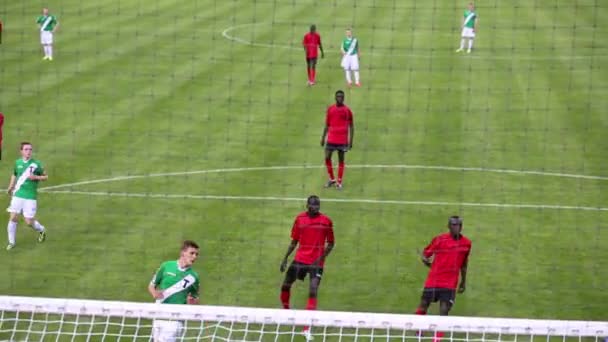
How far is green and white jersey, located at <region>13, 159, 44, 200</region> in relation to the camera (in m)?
19.2

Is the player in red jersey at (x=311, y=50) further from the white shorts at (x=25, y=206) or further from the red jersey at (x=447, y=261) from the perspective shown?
the red jersey at (x=447, y=261)

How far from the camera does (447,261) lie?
15430 millimetres

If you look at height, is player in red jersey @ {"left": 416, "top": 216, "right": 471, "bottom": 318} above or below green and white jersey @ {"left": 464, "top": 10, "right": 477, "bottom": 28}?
below

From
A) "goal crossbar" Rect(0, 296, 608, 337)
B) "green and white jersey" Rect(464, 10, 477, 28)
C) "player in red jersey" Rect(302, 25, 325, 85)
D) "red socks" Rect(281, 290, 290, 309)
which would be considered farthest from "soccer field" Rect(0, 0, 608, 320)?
"goal crossbar" Rect(0, 296, 608, 337)

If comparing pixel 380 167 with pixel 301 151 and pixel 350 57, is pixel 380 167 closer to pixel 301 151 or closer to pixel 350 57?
pixel 301 151

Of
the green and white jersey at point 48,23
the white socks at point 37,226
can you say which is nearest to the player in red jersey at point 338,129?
the white socks at point 37,226

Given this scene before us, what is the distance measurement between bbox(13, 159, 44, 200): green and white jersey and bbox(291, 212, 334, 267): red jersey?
5275 mm

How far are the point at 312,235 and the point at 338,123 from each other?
6.93 meters

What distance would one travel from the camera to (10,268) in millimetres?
18359

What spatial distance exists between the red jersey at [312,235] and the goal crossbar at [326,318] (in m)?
3.91

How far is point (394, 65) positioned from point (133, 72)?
8.34 metres

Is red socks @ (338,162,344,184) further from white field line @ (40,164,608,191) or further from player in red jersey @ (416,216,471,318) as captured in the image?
player in red jersey @ (416,216,471,318)

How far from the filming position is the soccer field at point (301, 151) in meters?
18.5

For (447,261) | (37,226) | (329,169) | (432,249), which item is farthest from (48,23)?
(447,261)
